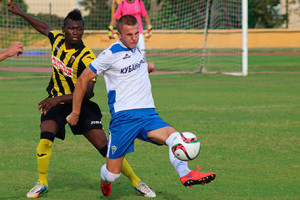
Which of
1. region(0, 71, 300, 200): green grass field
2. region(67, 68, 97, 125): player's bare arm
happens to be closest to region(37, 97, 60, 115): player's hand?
region(67, 68, 97, 125): player's bare arm

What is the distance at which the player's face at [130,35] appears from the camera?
5.92 metres

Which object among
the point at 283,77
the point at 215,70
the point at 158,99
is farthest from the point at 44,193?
the point at 215,70

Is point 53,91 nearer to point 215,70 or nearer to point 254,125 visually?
point 254,125

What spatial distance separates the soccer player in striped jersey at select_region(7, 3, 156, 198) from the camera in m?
6.44

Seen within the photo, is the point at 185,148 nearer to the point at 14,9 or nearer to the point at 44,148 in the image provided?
the point at 44,148

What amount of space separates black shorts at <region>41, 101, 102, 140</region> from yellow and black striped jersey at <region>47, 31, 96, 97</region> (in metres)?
0.21

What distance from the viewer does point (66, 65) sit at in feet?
22.2

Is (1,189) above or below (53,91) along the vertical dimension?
below

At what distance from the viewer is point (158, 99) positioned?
1485cm

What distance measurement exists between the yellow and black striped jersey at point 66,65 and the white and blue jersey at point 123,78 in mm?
815

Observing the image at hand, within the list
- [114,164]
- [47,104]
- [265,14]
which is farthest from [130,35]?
[265,14]

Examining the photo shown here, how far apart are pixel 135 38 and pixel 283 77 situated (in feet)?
51.5

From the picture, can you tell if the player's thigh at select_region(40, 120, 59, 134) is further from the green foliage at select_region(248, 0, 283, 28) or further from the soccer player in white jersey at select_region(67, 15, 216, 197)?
the green foliage at select_region(248, 0, 283, 28)

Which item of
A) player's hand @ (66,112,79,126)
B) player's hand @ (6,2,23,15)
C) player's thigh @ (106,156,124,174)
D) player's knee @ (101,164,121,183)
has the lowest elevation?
player's knee @ (101,164,121,183)
